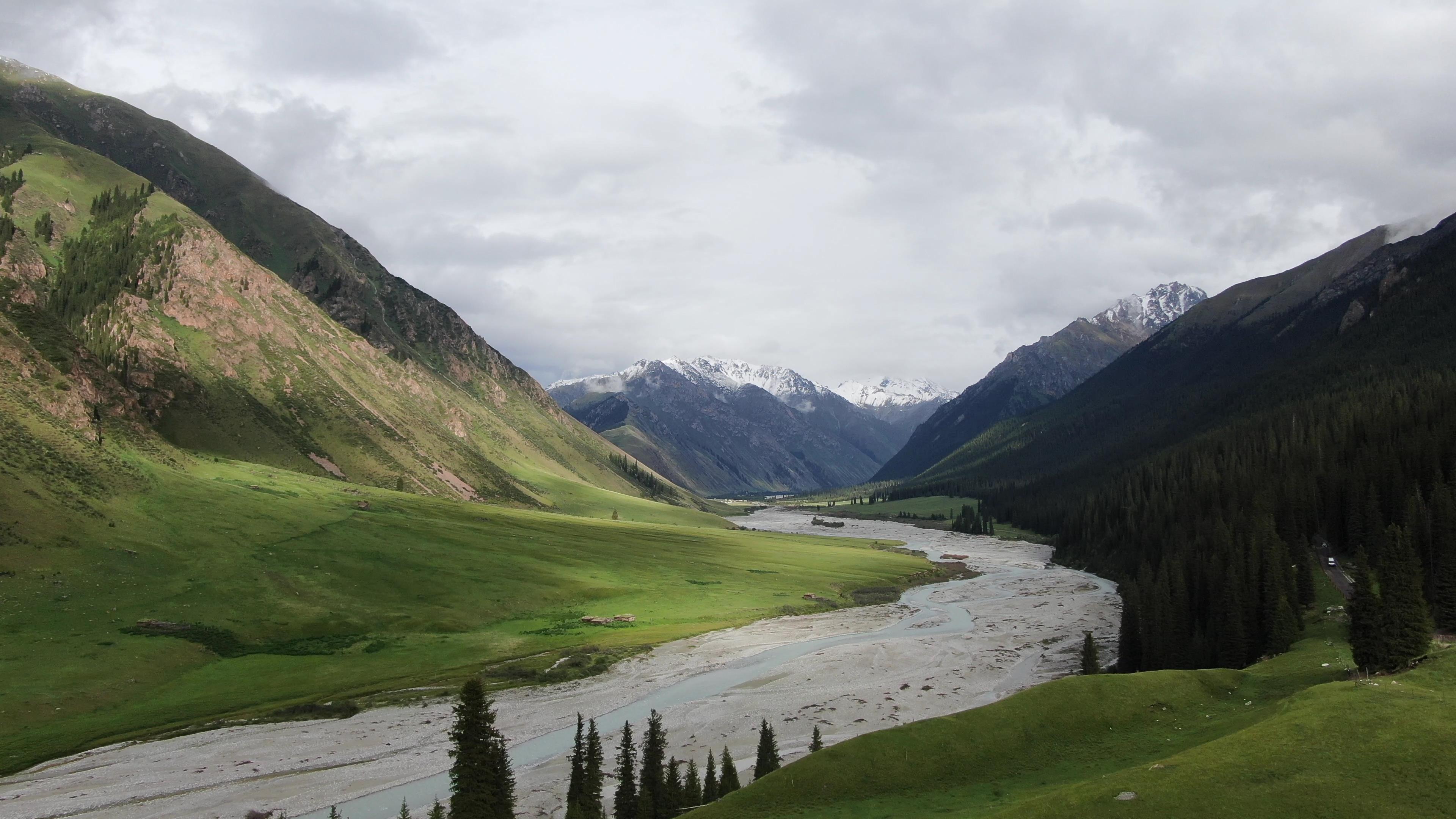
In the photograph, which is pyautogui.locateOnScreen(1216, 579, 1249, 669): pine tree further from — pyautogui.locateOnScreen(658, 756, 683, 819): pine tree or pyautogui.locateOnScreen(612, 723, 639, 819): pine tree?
pyautogui.locateOnScreen(612, 723, 639, 819): pine tree

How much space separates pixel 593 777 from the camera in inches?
1818

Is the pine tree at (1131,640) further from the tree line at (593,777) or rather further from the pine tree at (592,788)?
the pine tree at (592,788)

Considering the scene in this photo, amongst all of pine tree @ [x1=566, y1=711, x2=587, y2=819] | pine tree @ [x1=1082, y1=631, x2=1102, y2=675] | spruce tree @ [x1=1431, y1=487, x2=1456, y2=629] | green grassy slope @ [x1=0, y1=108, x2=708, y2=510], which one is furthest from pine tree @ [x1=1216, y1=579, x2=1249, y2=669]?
green grassy slope @ [x1=0, y1=108, x2=708, y2=510]

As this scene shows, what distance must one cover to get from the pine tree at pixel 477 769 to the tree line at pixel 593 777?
0.04m

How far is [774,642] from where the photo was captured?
102 m

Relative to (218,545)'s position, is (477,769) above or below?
below

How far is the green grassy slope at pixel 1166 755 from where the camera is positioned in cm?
3128

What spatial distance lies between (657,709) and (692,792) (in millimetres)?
26404

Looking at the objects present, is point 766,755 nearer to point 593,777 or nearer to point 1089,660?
point 593,777

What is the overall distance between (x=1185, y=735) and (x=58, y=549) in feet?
340

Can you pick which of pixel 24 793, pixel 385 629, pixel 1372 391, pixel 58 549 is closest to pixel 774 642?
pixel 385 629

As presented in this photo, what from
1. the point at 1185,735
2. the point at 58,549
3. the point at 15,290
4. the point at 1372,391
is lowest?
the point at 1185,735

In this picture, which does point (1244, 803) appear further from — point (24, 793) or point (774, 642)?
point (774, 642)

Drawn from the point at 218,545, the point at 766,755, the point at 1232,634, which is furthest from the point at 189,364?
the point at 1232,634
